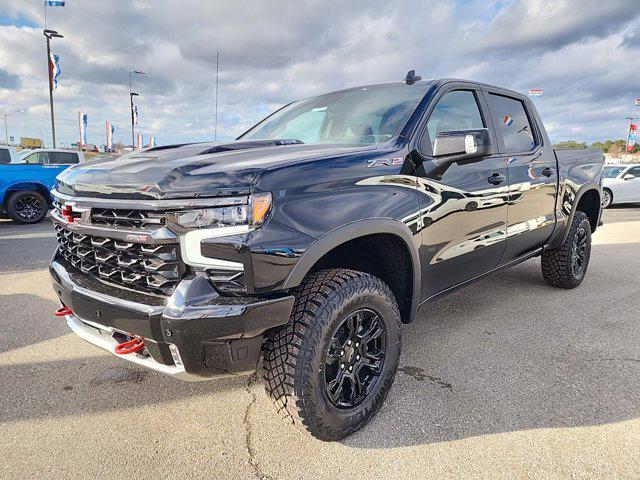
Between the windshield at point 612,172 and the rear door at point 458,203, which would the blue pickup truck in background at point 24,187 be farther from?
the windshield at point 612,172

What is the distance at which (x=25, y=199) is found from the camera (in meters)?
9.75

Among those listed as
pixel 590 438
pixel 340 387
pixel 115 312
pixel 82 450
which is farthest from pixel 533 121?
pixel 82 450

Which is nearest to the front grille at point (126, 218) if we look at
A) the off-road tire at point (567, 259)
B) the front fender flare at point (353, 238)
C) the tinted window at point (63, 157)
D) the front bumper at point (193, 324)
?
the front bumper at point (193, 324)

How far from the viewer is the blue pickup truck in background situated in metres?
9.42

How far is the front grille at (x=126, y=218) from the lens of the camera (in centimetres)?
189

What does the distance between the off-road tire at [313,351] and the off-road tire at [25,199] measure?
9776 mm

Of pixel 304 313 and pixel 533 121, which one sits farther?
pixel 533 121

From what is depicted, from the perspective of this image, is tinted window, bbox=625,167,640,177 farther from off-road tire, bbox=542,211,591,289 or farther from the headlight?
the headlight

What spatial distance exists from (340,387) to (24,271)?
483 cm

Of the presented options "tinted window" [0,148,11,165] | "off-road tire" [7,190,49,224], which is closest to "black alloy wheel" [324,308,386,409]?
"off-road tire" [7,190,49,224]

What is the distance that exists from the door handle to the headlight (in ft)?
6.31

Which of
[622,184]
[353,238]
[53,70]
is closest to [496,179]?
[353,238]

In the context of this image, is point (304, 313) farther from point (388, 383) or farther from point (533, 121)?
point (533, 121)

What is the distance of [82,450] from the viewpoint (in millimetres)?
2131
